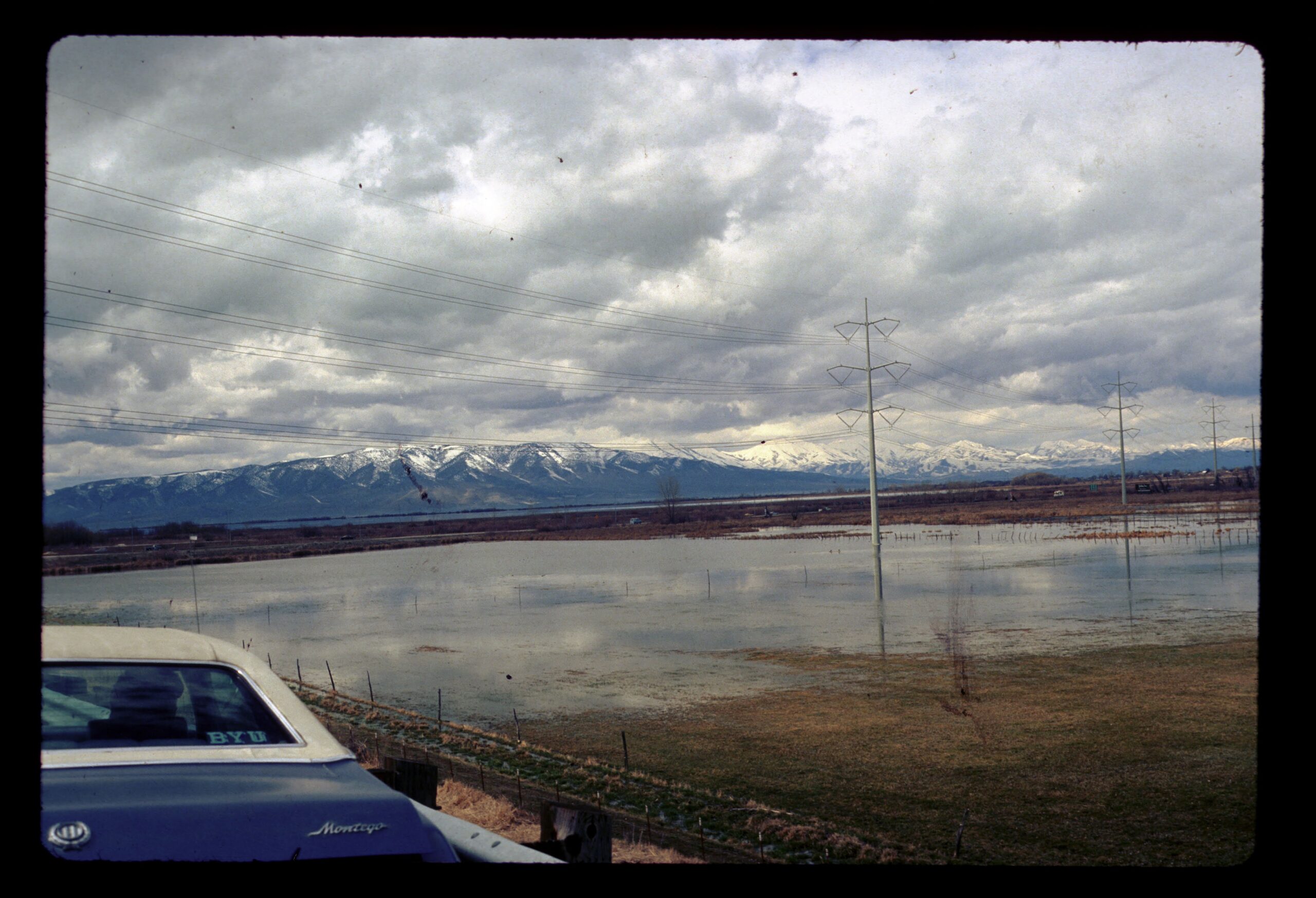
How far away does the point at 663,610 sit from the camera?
1366 inches

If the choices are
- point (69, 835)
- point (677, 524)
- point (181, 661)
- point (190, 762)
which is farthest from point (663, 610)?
point (677, 524)

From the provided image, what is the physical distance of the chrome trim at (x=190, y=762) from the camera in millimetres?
2684

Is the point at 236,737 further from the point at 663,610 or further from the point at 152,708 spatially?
the point at 663,610

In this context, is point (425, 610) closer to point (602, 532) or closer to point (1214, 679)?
point (1214, 679)

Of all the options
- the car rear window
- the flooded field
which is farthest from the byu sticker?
the flooded field

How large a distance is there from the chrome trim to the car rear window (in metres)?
0.13

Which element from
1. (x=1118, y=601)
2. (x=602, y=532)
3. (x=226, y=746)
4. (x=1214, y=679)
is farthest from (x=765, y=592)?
(x=602, y=532)

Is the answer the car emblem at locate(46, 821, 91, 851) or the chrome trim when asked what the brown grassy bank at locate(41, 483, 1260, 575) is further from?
the car emblem at locate(46, 821, 91, 851)

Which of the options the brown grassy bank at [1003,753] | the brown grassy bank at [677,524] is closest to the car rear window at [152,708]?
the brown grassy bank at [1003,753]

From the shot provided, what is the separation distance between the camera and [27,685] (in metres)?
1.70

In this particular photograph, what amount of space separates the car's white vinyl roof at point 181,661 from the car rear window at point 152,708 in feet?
0.13

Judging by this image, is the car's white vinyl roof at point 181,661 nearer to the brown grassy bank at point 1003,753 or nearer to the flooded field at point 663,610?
the brown grassy bank at point 1003,753

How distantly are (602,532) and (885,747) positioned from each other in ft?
312

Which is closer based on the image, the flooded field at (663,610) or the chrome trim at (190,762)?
the chrome trim at (190,762)
